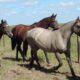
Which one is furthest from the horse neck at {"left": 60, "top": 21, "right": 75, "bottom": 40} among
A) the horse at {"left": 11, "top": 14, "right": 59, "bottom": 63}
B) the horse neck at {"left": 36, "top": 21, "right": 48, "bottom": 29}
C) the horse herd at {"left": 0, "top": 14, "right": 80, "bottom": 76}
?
the horse neck at {"left": 36, "top": 21, "right": 48, "bottom": 29}

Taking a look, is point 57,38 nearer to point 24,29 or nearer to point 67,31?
point 67,31

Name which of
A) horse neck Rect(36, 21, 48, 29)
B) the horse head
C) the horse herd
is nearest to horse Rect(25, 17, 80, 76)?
the horse herd

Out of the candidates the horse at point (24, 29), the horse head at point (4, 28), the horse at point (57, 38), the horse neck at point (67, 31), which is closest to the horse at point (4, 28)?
the horse head at point (4, 28)

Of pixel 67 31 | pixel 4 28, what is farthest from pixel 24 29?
pixel 67 31

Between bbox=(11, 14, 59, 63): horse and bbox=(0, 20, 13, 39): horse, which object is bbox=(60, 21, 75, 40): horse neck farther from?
bbox=(0, 20, 13, 39): horse

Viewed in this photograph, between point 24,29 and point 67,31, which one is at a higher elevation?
point 67,31

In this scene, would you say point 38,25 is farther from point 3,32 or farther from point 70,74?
point 70,74

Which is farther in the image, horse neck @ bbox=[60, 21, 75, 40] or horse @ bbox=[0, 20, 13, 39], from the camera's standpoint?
horse @ bbox=[0, 20, 13, 39]

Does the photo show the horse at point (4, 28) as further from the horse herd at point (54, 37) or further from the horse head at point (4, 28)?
the horse herd at point (54, 37)

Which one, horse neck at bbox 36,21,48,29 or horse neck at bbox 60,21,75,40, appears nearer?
horse neck at bbox 60,21,75,40

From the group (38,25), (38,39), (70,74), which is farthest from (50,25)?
(70,74)

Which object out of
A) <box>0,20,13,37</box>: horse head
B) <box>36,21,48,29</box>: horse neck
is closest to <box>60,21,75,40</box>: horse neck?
<box>36,21,48,29</box>: horse neck

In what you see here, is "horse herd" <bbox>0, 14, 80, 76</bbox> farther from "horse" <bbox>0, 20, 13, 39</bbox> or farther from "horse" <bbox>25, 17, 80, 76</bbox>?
"horse" <bbox>0, 20, 13, 39</bbox>

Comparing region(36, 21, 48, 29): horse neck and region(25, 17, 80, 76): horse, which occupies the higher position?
region(36, 21, 48, 29): horse neck
